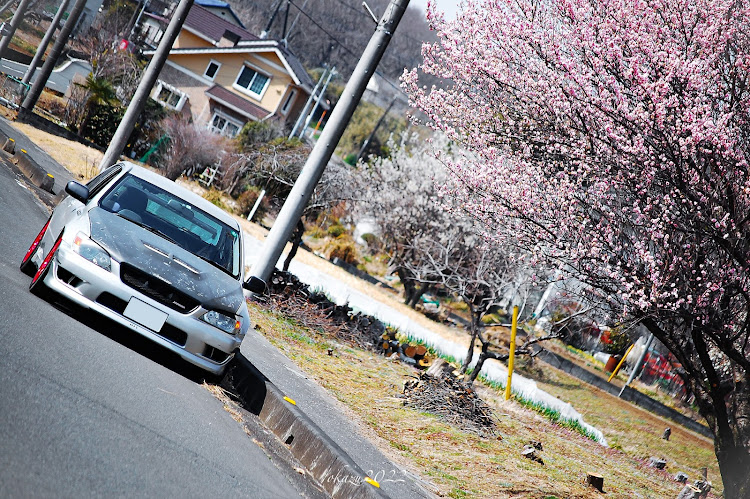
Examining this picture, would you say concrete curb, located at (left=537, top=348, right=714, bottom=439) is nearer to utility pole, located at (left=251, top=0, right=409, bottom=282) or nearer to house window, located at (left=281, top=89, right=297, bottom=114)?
utility pole, located at (left=251, top=0, right=409, bottom=282)

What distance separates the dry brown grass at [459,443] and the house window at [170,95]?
127 ft

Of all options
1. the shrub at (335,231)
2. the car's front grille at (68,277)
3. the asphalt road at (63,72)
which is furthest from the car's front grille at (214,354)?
the asphalt road at (63,72)

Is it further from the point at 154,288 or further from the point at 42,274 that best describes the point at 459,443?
the point at 42,274

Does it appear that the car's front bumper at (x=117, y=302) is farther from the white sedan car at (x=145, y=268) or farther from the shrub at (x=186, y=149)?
the shrub at (x=186, y=149)

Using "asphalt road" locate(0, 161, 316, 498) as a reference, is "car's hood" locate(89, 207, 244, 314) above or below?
above

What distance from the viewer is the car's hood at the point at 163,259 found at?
6.33m

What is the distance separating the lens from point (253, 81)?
4931 cm

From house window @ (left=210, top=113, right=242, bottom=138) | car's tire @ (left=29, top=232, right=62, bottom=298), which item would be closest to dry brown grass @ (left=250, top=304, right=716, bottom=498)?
car's tire @ (left=29, top=232, right=62, bottom=298)

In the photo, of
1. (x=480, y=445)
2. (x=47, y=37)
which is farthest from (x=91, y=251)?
(x=47, y=37)

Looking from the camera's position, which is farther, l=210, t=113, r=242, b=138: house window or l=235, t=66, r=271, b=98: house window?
l=235, t=66, r=271, b=98: house window

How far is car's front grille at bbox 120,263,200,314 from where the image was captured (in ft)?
20.5

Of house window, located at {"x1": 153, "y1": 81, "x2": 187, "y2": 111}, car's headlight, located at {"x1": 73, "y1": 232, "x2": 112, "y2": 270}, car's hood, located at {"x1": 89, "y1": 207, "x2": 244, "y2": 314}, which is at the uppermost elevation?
house window, located at {"x1": 153, "y1": 81, "x2": 187, "y2": 111}

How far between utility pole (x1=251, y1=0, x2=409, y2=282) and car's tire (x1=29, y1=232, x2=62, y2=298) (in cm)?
569

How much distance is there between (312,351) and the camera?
1181 cm
